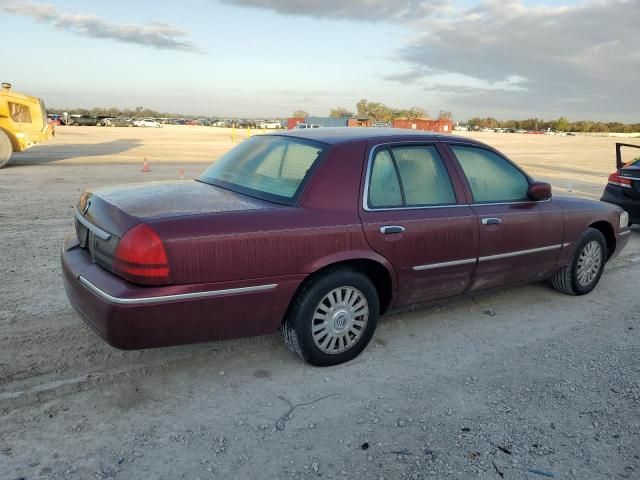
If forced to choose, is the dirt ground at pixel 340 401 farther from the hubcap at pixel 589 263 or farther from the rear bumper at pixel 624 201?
the rear bumper at pixel 624 201

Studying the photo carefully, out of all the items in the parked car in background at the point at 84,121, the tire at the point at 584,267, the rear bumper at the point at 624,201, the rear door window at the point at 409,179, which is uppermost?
the parked car in background at the point at 84,121

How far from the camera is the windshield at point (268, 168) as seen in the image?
3.62 meters

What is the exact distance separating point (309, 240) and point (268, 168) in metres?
0.87

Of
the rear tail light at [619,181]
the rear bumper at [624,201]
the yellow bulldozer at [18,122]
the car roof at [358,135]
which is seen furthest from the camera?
the yellow bulldozer at [18,122]

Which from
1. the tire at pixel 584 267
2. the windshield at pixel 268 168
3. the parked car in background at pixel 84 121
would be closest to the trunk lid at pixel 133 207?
the windshield at pixel 268 168

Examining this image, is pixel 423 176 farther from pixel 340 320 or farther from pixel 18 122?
pixel 18 122

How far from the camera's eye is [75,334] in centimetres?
395

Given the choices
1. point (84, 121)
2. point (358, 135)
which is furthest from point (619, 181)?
point (84, 121)

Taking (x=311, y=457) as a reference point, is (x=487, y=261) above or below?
above

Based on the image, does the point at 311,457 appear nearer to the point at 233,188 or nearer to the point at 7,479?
the point at 7,479

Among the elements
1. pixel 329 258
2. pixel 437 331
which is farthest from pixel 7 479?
pixel 437 331

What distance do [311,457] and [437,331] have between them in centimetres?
195

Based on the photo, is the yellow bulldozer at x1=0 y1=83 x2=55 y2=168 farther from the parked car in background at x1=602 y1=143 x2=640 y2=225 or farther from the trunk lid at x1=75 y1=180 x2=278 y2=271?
the parked car in background at x1=602 y1=143 x2=640 y2=225

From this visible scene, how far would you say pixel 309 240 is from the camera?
3.34 meters
